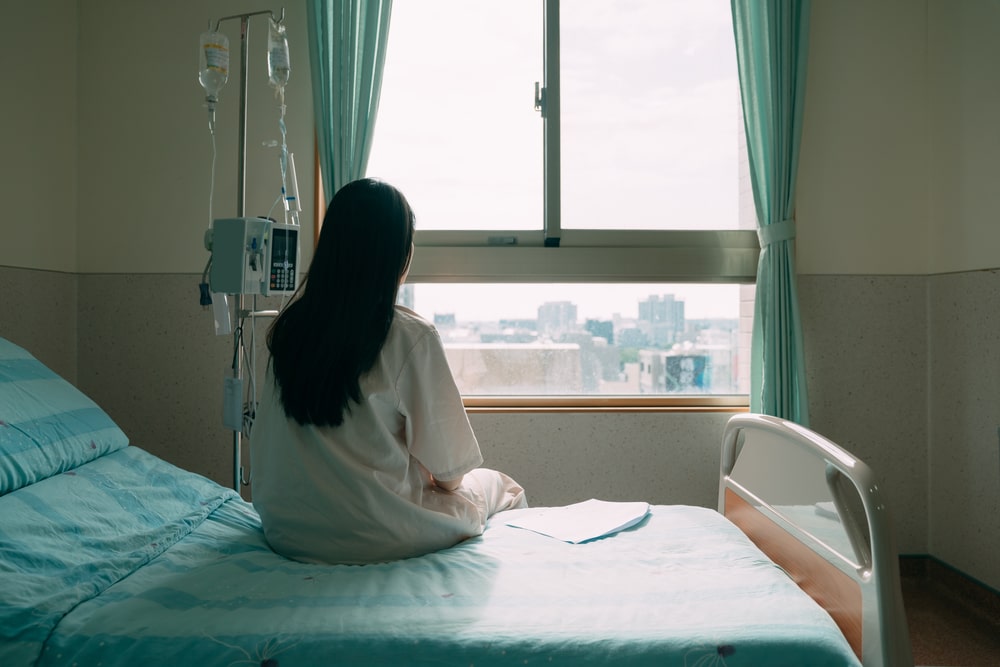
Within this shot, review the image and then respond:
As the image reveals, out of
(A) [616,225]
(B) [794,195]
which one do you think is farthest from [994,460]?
(A) [616,225]

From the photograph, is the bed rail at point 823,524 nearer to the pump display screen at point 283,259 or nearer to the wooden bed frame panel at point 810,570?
the wooden bed frame panel at point 810,570

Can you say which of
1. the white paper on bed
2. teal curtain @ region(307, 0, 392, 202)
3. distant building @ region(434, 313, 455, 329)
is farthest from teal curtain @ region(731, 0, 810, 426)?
teal curtain @ region(307, 0, 392, 202)

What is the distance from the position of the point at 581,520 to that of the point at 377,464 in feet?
1.77

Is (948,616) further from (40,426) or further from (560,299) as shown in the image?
(40,426)

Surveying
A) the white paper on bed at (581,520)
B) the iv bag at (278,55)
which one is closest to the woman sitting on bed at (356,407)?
the white paper on bed at (581,520)

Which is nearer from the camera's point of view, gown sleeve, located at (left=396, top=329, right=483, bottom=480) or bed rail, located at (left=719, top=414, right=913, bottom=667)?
bed rail, located at (left=719, top=414, right=913, bottom=667)

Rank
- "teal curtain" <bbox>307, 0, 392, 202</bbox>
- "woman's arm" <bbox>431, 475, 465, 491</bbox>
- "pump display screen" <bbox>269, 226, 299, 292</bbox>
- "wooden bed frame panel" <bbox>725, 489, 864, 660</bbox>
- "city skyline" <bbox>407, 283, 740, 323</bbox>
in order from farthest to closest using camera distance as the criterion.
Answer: "city skyline" <bbox>407, 283, 740, 323</bbox> → "teal curtain" <bbox>307, 0, 392, 202</bbox> → "pump display screen" <bbox>269, 226, 299, 292</bbox> → "woman's arm" <bbox>431, 475, 465, 491</bbox> → "wooden bed frame panel" <bbox>725, 489, 864, 660</bbox>

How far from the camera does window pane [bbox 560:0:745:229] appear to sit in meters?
2.71

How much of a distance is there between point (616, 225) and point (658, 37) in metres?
0.76

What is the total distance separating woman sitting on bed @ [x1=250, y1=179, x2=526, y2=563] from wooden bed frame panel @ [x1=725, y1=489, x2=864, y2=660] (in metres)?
0.72

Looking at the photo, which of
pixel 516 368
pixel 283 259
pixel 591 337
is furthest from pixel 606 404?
pixel 283 259

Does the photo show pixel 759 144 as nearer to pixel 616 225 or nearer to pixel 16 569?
pixel 616 225

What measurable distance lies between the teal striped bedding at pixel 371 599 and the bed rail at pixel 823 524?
0.08 meters

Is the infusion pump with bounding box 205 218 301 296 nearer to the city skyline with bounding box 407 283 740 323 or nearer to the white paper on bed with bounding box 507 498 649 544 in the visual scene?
the city skyline with bounding box 407 283 740 323
